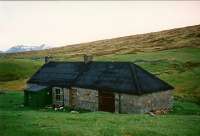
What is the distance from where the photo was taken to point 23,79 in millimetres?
→ 69438

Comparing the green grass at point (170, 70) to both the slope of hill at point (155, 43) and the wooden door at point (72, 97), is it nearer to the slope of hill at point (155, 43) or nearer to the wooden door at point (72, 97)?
the slope of hill at point (155, 43)

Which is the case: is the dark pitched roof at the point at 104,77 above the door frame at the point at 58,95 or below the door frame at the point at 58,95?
above

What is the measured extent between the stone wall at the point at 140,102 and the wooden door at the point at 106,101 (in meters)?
0.54

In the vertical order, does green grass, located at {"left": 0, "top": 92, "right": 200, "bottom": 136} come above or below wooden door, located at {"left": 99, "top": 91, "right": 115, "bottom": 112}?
below

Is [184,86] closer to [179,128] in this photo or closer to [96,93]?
[96,93]

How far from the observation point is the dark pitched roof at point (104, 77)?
107ft

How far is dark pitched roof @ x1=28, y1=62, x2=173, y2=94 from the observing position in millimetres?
32625

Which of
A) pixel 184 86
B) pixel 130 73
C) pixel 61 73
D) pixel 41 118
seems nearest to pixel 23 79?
pixel 61 73

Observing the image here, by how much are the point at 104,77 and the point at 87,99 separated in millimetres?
3086

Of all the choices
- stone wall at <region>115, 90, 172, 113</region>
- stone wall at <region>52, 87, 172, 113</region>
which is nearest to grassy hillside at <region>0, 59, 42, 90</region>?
stone wall at <region>52, 87, 172, 113</region>

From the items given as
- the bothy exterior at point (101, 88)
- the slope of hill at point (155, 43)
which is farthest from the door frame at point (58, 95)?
the slope of hill at point (155, 43)

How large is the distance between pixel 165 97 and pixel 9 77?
46137 millimetres

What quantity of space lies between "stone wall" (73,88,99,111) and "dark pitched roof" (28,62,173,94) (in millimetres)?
585

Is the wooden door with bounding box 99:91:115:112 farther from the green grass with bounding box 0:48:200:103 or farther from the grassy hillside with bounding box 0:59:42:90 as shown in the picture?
the grassy hillside with bounding box 0:59:42:90
